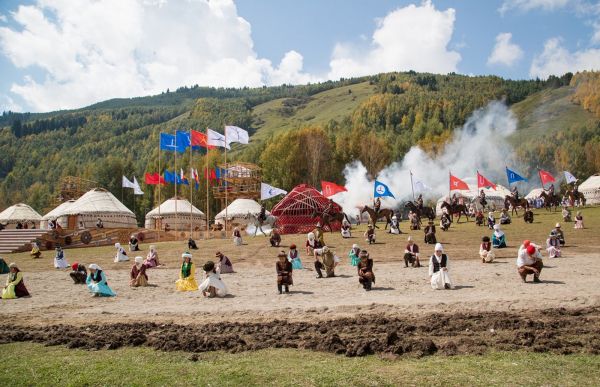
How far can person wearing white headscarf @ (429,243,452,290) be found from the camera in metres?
14.5

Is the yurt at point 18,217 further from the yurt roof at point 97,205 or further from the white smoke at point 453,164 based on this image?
the white smoke at point 453,164

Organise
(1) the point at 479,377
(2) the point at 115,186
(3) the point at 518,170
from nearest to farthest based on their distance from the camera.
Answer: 1. (1) the point at 479,377
2. (2) the point at 115,186
3. (3) the point at 518,170

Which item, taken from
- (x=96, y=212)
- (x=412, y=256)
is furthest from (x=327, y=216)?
(x=96, y=212)

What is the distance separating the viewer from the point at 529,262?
14.9 metres

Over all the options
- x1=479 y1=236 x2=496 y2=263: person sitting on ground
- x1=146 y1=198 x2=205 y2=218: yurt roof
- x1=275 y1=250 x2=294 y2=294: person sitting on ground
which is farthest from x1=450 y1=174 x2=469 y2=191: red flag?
x1=275 y1=250 x2=294 y2=294: person sitting on ground

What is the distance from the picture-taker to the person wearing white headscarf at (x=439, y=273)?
14.5m

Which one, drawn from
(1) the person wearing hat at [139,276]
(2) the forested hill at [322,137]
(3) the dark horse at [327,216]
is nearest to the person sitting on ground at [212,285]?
(1) the person wearing hat at [139,276]

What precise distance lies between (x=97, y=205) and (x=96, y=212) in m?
1.24

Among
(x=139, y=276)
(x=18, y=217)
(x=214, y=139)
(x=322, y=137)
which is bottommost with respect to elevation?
(x=139, y=276)

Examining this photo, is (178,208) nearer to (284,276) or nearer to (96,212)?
(96,212)

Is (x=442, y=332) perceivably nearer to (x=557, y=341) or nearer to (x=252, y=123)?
(x=557, y=341)

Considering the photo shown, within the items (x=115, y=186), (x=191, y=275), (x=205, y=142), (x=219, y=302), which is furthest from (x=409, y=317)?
(x=115, y=186)

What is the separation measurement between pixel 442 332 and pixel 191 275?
971 centimetres

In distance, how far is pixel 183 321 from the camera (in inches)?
438
